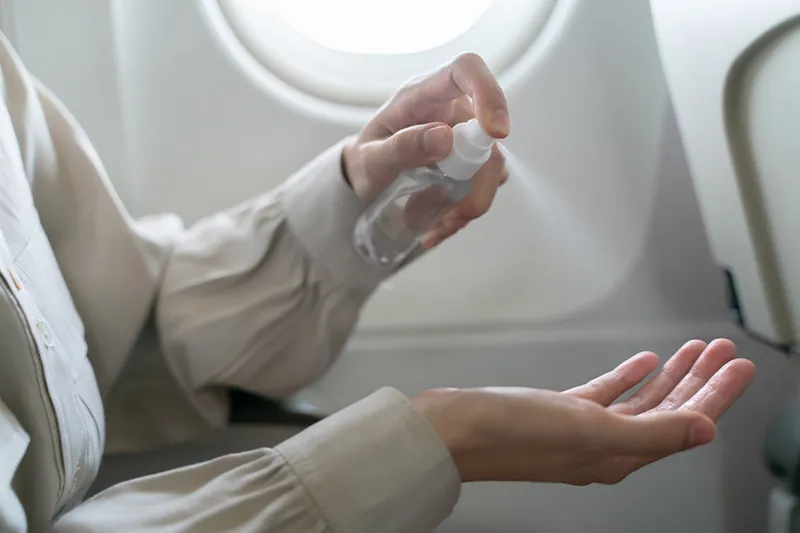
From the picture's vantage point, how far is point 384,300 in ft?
2.92

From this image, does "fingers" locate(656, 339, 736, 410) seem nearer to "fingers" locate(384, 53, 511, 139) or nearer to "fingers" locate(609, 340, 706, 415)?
"fingers" locate(609, 340, 706, 415)

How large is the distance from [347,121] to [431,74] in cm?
32

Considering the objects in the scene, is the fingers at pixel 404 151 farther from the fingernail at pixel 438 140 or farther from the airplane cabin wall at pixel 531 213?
the airplane cabin wall at pixel 531 213

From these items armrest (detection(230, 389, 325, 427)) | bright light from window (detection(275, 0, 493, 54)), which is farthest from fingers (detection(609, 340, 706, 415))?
bright light from window (detection(275, 0, 493, 54))

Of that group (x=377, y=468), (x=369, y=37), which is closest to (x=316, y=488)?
(x=377, y=468)

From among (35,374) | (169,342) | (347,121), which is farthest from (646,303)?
(35,374)

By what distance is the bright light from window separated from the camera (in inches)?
35.0

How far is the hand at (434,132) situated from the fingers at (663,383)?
19 cm

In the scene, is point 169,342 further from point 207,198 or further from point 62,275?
point 207,198

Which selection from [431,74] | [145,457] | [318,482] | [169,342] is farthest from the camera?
[145,457]

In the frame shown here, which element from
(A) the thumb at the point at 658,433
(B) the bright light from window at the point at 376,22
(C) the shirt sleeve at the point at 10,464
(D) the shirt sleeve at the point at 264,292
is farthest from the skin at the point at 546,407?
(B) the bright light from window at the point at 376,22

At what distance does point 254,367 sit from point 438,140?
0.31m

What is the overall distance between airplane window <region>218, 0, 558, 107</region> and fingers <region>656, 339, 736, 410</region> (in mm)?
449

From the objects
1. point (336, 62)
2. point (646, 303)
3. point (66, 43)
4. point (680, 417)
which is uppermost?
point (66, 43)
